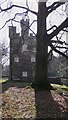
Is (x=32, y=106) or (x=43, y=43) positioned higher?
(x=43, y=43)

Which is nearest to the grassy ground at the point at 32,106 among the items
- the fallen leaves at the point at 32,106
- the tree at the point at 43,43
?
the fallen leaves at the point at 32,106

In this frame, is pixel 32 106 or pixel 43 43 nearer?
pixel 32 106

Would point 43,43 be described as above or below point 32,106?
above

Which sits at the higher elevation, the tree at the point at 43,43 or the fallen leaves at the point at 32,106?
the tree at the point at 43,43

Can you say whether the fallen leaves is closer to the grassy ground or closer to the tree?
the grassy ground

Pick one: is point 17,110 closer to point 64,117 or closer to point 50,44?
point 64,117

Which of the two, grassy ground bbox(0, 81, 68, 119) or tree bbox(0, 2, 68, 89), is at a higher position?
tree bbox(0, 2, 68, 89)

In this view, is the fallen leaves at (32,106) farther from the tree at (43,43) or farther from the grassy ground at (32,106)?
the tree at (43,43)

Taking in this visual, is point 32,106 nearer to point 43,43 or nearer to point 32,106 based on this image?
point 32,106

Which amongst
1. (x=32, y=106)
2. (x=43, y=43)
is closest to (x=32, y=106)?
(x=32, y=106)

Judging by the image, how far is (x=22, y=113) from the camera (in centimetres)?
644

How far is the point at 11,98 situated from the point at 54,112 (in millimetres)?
1673

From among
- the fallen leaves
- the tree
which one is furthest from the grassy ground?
the tree

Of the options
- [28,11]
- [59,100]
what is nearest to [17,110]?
[59,100]
